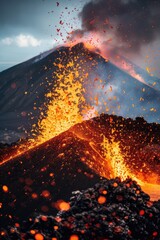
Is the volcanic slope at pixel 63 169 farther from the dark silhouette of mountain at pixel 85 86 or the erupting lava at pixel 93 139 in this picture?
the dark silhouette of mountain at pixel 85 86

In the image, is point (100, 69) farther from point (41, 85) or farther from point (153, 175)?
point (153, 175)

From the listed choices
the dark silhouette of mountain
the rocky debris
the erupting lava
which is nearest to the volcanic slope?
the erupting lava

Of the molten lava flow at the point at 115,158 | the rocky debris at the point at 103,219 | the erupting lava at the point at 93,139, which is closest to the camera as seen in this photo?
the rocky debris at the point at 103,219

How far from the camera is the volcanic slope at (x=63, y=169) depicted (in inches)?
392

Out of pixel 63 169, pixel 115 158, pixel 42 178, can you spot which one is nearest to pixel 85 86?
pixel 115 158

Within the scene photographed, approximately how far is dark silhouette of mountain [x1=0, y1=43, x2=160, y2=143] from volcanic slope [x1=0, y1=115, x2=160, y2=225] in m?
43.0

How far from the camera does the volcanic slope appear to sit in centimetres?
995

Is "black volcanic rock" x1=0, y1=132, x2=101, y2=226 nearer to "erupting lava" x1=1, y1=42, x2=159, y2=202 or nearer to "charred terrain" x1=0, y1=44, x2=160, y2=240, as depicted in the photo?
"charred terrain" x1=0, y1=44, x2=160, y2=240

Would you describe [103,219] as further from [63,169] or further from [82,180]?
[63,169]

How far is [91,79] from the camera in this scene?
74.5 metres

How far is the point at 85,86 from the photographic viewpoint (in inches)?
2837

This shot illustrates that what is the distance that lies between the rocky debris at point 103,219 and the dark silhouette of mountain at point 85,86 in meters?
50.5

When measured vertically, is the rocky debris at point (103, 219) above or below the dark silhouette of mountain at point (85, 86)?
below

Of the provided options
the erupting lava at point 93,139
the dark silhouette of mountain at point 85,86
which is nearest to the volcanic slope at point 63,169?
the erupting lava at point 93,139
